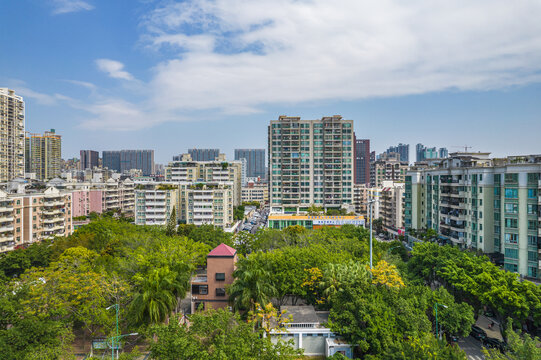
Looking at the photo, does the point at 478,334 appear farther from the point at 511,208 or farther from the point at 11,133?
the point at 11,133

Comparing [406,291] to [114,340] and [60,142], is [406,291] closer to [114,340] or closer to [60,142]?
[114,340]

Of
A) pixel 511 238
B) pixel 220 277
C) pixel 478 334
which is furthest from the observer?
pixel 511 238

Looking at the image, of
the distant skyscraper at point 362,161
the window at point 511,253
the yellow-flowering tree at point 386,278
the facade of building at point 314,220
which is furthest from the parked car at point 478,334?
the distant skyscraper at point 362,161

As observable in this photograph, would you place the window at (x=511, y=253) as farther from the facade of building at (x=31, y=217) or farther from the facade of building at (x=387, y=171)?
the facade of building at (x=387, y=171)

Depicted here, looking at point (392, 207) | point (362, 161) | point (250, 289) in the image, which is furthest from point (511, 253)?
point (362, 161)

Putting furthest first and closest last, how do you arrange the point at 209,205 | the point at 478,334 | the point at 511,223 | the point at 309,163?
the point at 309,163 < the point at 209,205 < the point at 511,223 < the point at 478,334

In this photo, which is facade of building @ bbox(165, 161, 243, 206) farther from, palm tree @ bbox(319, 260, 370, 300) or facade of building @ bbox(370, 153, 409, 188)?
palm tree @ bbox(319, 260, 370, 300)

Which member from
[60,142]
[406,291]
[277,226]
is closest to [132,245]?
[406,291]
